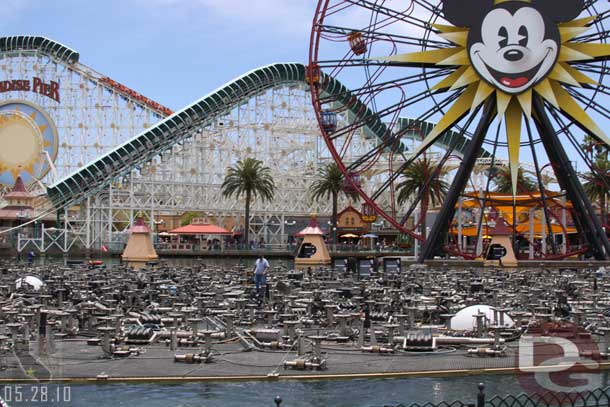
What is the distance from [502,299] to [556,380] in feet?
29.5

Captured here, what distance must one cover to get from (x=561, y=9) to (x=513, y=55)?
2.49 meters

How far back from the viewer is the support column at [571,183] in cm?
3816

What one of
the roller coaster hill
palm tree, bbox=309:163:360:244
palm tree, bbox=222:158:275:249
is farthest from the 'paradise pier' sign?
palm tree, bbox=309:163:360:244

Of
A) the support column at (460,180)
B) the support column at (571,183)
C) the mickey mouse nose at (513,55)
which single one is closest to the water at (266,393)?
the mickey mouse nose at (513,55)

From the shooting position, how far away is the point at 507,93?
3688cm

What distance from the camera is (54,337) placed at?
18.9 meters

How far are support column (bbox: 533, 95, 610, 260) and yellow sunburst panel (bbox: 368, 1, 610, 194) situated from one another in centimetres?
119

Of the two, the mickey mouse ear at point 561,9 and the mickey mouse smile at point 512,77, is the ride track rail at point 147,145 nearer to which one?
the mickey mouse smile at point 512,77

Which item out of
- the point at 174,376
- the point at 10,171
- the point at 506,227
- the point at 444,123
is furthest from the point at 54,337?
the point at 10,171

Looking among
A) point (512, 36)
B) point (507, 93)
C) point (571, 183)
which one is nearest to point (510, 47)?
point (512, 36)

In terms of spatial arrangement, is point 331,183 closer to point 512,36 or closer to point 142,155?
point 142,155

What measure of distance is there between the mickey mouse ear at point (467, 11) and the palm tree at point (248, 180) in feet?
119

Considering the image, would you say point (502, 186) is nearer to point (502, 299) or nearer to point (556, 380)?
point (502, 299)

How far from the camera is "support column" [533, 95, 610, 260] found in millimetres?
38156
